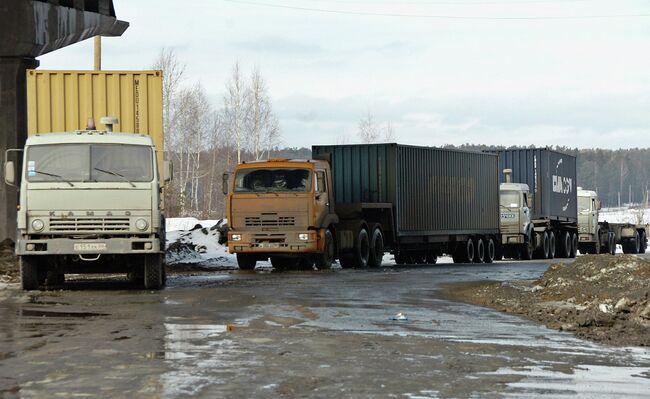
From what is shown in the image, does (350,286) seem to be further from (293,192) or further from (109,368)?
(109,368)

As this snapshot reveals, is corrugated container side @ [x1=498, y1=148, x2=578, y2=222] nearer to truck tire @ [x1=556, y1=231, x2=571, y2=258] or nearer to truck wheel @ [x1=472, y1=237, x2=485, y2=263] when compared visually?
truck tire @ [x1=556, y1=231, x2=571, y2=258]

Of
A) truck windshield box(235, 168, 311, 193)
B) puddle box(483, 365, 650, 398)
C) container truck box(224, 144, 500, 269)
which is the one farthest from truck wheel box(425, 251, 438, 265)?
puddle box(483, 365, 650, 398)

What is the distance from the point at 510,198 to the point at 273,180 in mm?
16397

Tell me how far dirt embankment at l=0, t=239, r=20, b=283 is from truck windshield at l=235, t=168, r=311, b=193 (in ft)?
17.1

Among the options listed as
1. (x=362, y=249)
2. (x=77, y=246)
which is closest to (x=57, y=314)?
(x=77, y=246)

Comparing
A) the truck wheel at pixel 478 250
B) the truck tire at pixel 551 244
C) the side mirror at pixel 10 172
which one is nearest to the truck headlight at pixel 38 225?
the side mirror at pixel 10 172

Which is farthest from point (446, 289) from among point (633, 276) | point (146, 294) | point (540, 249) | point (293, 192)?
point (540, 249)

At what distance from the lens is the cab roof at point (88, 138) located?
18.5 m

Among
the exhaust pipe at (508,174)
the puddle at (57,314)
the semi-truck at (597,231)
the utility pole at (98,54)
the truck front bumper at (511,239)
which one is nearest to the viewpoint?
the puddle at (57,314)

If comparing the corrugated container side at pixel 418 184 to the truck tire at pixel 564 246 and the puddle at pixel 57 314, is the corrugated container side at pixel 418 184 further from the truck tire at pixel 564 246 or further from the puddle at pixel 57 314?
the puddle at pixel 57 314

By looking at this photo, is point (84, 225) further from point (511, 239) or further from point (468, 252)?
point (511, 239)

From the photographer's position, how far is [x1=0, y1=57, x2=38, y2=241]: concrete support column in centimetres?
2572

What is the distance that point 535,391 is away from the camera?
817 cm

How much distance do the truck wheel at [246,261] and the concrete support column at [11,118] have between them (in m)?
5.33
